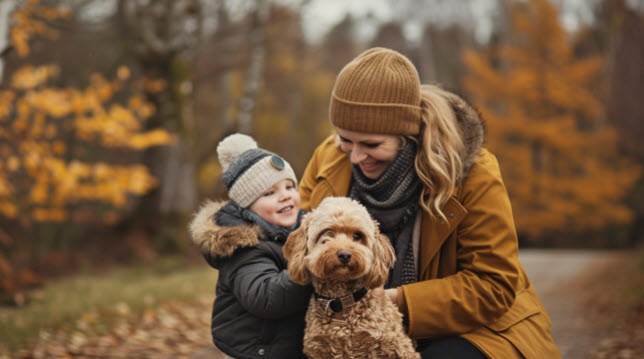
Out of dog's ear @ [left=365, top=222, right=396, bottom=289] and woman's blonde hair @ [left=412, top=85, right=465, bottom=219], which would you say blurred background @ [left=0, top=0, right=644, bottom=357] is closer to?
woman's blonde hair @ [left=412, top=85, right=465, bottom=219]

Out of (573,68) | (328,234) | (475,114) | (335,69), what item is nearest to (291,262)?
(328,234)

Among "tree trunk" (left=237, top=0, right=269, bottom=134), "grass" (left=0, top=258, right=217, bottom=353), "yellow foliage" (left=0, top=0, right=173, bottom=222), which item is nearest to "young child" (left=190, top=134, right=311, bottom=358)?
"grass" (left=0, top=258, right=217, bottom=353)

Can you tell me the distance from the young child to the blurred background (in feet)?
1.91

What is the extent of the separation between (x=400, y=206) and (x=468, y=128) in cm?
58

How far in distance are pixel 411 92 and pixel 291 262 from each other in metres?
1.12

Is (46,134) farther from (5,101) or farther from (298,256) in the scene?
(298,256)

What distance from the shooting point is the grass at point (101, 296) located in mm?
5676

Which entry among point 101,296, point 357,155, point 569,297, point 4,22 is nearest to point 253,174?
point 357,155

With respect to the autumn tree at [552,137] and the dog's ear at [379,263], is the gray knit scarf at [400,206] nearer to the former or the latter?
the dog's ear at [379,263]

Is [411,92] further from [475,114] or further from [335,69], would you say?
[335,69]

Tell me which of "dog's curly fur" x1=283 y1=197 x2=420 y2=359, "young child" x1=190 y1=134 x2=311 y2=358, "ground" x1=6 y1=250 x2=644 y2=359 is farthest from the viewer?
"ground" x1=6 y1=250 x2=644 y2=359

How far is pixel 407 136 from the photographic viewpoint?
2.97 m

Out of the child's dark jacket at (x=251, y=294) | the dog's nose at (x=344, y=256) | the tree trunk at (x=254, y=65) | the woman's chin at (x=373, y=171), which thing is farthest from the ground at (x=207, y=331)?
the tree trunk at (x=254, y=65)

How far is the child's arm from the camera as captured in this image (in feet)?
8.21
